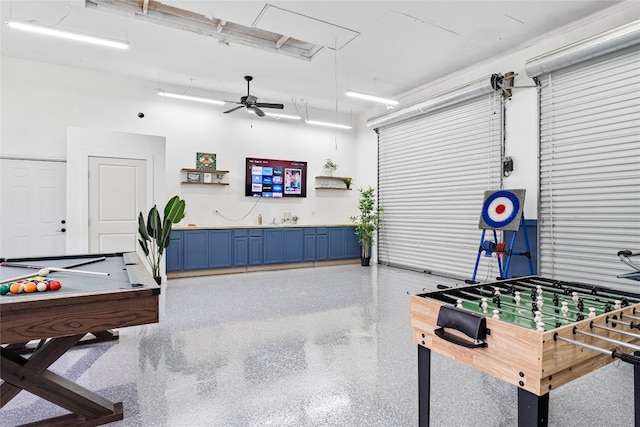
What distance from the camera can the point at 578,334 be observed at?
1.41 m

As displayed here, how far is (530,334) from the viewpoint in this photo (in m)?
1.28

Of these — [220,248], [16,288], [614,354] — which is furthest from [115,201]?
[614,354]

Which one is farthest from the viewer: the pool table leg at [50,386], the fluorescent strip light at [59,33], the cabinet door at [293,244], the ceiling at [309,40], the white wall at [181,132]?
the cabinet door at [293,244]

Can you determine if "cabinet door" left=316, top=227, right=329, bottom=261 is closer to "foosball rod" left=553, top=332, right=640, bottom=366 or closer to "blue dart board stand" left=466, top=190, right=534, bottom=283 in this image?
"blue dart board stand" left=466, top=190, right=534, bottom=283

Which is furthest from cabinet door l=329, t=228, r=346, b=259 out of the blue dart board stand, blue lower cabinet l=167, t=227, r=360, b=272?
the blue dart board stand

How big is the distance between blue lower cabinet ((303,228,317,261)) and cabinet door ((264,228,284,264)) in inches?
21.2

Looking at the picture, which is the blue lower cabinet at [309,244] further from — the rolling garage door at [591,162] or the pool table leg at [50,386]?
the pool table leg at [50,386]

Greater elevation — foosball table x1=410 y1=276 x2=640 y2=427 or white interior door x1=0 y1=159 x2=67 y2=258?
white interior door x1=0 y1=159 x2=67 y2=258

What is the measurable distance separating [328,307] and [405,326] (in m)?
1.11

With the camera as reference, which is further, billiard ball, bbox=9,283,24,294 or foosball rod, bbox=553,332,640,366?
billiard ball, bbox=9,283,24,294

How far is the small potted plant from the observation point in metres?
8.56

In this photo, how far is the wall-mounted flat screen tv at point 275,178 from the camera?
763 cm

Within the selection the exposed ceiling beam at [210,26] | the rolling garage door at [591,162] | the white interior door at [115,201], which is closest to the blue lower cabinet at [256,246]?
the white interior door at [115,201]

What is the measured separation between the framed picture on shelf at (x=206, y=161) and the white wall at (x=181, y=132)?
96mm
